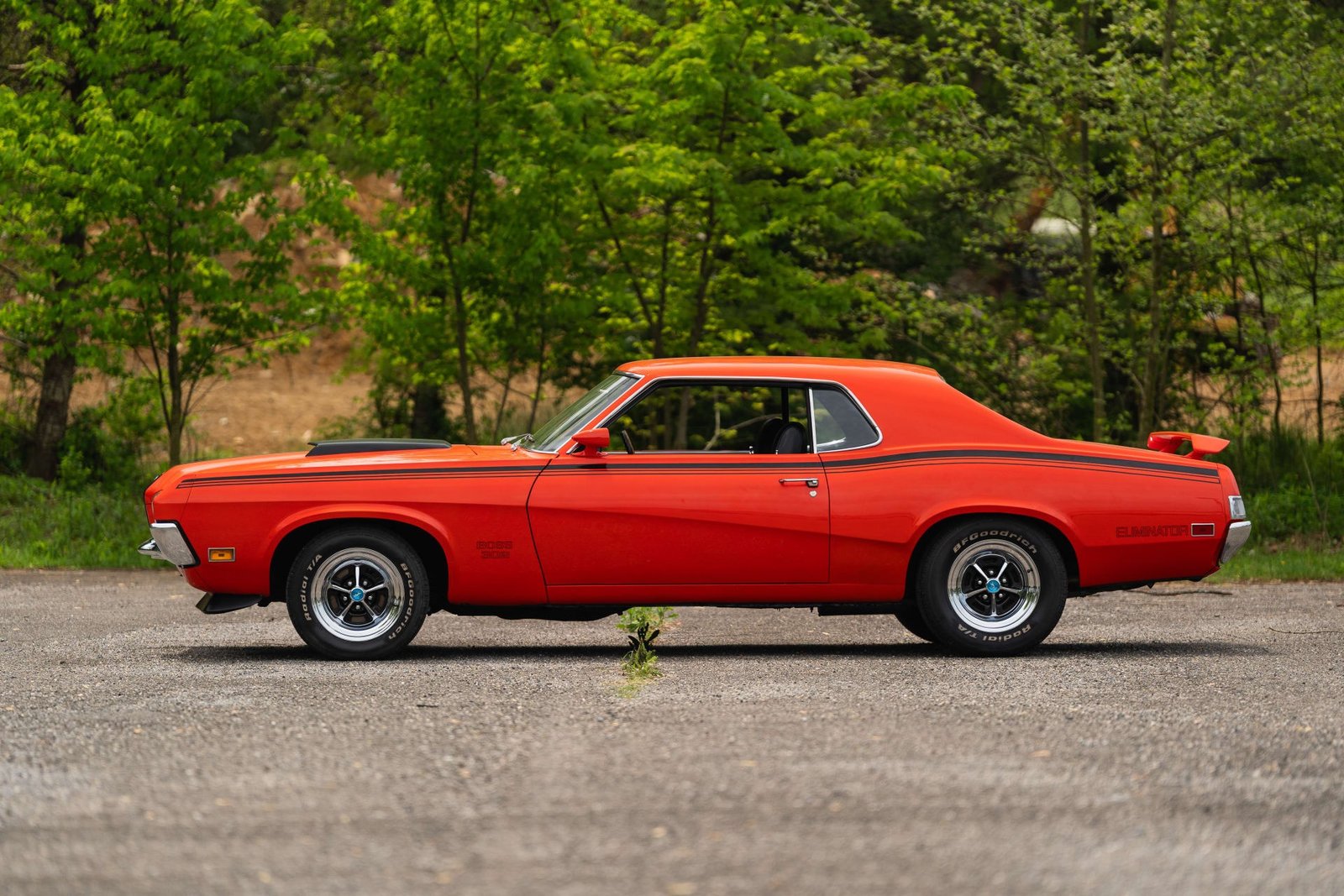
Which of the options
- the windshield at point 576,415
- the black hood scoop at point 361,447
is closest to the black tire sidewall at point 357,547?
the black hood scoop at point 361,447

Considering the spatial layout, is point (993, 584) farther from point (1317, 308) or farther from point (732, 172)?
point (1317, 308)

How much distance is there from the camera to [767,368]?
32.6 feet

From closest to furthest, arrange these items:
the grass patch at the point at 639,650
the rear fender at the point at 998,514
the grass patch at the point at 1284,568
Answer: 1. the grass patch at the point at 639,650
2. the rear fender at the point at 998,514
3. the grass patch at the point at 1284,568

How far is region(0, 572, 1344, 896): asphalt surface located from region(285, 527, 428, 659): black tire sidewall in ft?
0.76

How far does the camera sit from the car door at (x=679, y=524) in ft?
31.1

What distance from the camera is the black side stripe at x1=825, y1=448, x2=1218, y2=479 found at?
9.70m

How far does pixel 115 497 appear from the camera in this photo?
65.7 feet

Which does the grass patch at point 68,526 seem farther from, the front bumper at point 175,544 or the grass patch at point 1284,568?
the grass patch at point 1284,568

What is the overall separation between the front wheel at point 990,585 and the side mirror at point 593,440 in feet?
6.03

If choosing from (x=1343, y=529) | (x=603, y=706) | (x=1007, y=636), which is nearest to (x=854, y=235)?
(x=1343, y=529)

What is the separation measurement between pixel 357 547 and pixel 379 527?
0.16 meters

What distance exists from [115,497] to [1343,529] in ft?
43.3

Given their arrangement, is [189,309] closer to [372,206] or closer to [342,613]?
[342,613]

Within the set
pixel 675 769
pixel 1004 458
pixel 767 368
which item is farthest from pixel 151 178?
pixel 675 769
